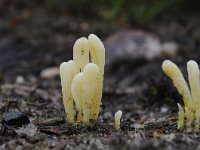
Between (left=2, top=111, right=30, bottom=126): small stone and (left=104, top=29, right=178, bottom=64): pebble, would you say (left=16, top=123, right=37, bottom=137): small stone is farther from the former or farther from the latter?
(left=104, top=29, right=178, bottom=64): pebble

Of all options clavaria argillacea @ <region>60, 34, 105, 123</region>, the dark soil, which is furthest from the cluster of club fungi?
the dark soil

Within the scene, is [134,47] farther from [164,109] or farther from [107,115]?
[107,115]

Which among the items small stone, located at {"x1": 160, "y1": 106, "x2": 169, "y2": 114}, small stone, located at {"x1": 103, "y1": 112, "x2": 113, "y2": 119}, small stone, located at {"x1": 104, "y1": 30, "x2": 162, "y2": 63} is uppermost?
small stone, located at {"x1": 104, "y1": 30, "x2": 162, "y2": 63}

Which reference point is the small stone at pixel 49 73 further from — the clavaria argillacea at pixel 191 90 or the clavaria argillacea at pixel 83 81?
the clavaria argillacea at pixel 191 90

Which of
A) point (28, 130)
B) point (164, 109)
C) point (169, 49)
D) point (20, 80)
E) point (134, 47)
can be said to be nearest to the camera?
point (28, 130)

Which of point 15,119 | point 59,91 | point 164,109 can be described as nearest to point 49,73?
point 59,91

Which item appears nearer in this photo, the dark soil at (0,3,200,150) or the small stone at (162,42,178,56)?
the dark soil at (0,3,200,150)

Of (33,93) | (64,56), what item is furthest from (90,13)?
(33,93)
